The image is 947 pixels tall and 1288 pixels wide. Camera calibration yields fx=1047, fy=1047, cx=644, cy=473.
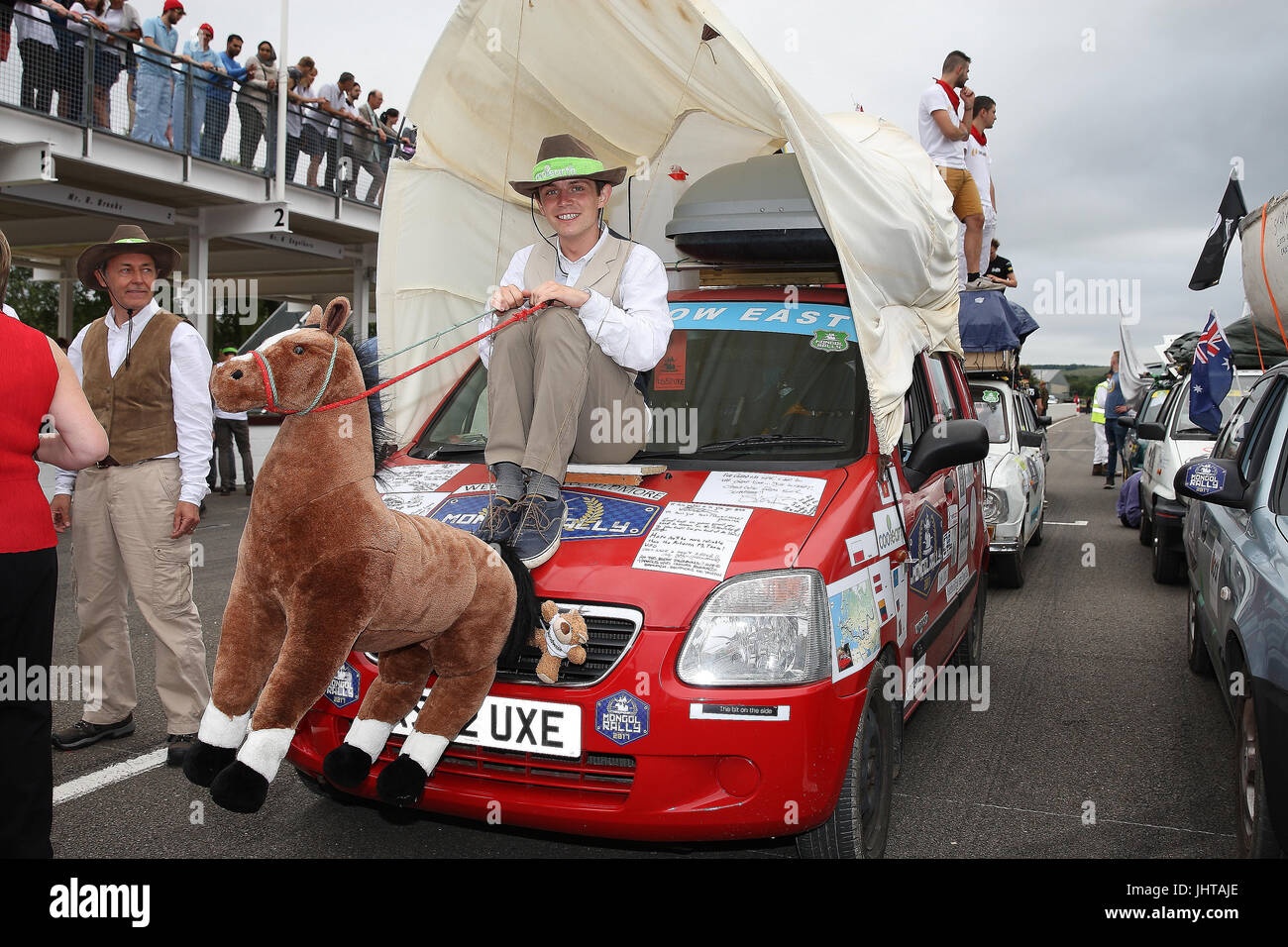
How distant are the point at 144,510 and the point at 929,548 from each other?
11.2ft

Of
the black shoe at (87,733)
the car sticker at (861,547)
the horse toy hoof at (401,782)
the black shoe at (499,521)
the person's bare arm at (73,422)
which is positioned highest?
the person's bare arm at (73,422)

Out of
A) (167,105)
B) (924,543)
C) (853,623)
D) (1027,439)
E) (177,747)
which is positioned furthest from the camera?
(167,105)

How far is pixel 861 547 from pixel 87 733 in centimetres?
364

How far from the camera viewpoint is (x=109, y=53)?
13.2m

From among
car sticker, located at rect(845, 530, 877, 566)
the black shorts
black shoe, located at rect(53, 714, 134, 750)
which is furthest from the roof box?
the black shorts

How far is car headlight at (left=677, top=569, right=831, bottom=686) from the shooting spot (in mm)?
3055

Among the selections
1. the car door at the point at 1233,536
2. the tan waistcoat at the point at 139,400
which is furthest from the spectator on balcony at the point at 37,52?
the car door at the point at 1233,536

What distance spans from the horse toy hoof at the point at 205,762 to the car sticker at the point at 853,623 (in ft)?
5.60

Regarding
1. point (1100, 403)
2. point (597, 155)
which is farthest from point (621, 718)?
point (1100, 403)

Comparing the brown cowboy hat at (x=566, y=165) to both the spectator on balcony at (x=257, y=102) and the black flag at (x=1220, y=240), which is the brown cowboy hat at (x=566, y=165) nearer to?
the black flag at (x=1220, y=240)

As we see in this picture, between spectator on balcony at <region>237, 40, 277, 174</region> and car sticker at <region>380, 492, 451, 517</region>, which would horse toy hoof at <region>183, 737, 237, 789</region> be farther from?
spectator on balcony at <region>237, 40, 277, 174</region>

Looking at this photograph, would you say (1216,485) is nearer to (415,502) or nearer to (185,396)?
(415,502)

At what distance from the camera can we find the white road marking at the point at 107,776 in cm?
423
